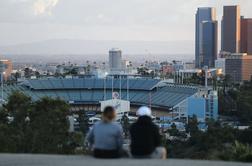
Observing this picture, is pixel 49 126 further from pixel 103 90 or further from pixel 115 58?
pixel 115 58

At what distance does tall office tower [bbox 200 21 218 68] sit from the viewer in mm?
128500

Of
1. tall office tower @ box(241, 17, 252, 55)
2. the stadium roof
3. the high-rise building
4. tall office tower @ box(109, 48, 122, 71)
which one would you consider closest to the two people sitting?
the stadium roof

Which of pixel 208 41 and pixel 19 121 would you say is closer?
pixel 19 121

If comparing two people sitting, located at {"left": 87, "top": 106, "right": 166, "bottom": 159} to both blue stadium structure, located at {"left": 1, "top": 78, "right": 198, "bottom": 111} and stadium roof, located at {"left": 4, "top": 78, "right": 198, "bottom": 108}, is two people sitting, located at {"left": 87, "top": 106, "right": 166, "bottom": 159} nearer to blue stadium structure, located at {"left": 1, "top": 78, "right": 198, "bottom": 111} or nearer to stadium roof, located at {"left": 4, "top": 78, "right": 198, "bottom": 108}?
blue stadium structure, located at {"left": 1, "top": 78, "right": 198, "bottom": 111}

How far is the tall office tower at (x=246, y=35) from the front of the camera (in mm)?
115938

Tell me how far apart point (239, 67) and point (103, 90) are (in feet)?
132

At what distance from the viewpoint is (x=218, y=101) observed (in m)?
43.9

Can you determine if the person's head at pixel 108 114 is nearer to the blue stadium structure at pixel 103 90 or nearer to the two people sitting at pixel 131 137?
the two people sitting at pixel 131 137

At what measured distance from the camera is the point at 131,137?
6762 millimetres

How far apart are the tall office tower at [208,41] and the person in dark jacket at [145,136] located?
399 feet

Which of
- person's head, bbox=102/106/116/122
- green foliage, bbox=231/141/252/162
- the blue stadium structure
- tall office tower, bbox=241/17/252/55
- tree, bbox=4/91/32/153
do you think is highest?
tall office tower, bbox=241/17/252/55

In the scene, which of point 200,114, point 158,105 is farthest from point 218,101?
point 158,105

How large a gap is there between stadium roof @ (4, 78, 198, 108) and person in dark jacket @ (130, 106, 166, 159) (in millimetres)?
42575

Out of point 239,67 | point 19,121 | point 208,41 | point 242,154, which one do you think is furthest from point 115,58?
point 242,154
